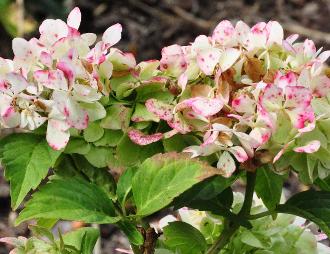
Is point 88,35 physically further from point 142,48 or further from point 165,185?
point 142,48

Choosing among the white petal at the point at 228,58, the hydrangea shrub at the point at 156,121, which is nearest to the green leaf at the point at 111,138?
the hydrangea shrub at the point at 156,121

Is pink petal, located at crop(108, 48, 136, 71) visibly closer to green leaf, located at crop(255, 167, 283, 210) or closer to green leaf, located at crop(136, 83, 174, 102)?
green leaf, located at crop(136, 83, 174, 102)

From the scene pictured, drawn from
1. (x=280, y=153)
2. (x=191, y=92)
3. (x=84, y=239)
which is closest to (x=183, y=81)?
(x=191, y=92)

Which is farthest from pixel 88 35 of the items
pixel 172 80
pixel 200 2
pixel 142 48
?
pixel 200 2

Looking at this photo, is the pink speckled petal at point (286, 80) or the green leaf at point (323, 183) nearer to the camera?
the pink speckled petal at point (286, 80)

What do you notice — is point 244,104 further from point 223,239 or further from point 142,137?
point 223,239

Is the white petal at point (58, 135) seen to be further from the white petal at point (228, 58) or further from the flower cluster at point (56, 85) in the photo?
the white petal at point (228, 58)
